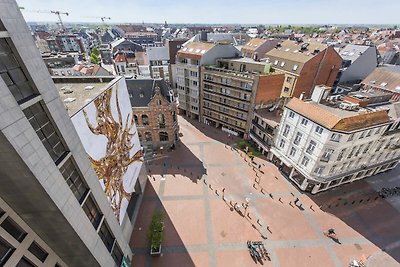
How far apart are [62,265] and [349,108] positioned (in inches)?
1901

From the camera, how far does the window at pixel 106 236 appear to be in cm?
2129

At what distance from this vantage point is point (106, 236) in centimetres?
2234

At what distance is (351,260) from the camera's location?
30000 millimetres

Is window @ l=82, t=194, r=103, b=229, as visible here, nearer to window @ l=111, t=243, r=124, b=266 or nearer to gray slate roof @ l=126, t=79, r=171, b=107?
window @ l=111, t=243, r=124, b=266

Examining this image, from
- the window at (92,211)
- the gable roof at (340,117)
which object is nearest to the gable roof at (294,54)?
the gable roof at (340,117)

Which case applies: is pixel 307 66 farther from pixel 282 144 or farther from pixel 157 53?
pixel 157 53

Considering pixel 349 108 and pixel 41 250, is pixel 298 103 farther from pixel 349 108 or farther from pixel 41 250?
pixel 41 250

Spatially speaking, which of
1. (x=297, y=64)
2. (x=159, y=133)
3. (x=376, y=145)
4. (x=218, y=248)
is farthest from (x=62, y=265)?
(x=297, y=64)

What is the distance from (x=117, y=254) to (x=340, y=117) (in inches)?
1517

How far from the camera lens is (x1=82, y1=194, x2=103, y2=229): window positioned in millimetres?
18444

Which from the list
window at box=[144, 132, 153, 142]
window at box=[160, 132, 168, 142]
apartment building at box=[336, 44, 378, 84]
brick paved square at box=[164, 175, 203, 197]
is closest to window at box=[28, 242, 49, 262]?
brick paved square at box=[164, 175, 203, 197]

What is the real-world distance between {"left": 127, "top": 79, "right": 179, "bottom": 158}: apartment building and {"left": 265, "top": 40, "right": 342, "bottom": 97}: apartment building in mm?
35446

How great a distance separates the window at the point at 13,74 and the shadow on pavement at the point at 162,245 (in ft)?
90.4

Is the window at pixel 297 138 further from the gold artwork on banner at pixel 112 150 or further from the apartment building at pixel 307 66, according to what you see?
the gold artwork on banner at pixel 112 150
